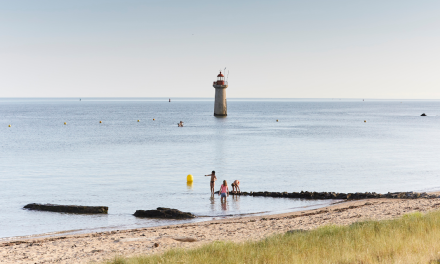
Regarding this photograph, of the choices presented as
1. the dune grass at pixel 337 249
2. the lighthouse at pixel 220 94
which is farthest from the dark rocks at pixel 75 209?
the lighthouse at pixel 220 94

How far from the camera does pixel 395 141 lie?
6078 cm

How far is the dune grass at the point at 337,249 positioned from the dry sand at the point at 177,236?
2434 mm

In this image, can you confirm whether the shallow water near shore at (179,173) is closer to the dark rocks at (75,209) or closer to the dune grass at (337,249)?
the dark rocks at (75,209)

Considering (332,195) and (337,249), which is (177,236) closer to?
(337,249)

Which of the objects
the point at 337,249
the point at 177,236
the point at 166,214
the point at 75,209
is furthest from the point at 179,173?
the point at 337,249

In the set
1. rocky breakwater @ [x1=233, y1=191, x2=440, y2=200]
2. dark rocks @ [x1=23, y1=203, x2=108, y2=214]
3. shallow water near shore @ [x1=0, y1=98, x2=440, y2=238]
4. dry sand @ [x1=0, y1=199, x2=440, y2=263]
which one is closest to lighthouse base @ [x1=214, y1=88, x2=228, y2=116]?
shallow water near shore @ [x1=0, y1=98, x2=440, y2=238]

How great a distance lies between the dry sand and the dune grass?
7.99 feet

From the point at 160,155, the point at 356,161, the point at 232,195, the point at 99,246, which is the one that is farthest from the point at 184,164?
the point at 99,246

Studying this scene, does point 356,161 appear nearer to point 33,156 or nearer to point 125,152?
point 125,152

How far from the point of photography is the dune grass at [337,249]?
849cm

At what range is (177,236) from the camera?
15.1 meters

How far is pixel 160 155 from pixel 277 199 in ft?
75.4

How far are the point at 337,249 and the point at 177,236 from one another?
278 inches

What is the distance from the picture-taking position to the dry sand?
13008 millimetres
